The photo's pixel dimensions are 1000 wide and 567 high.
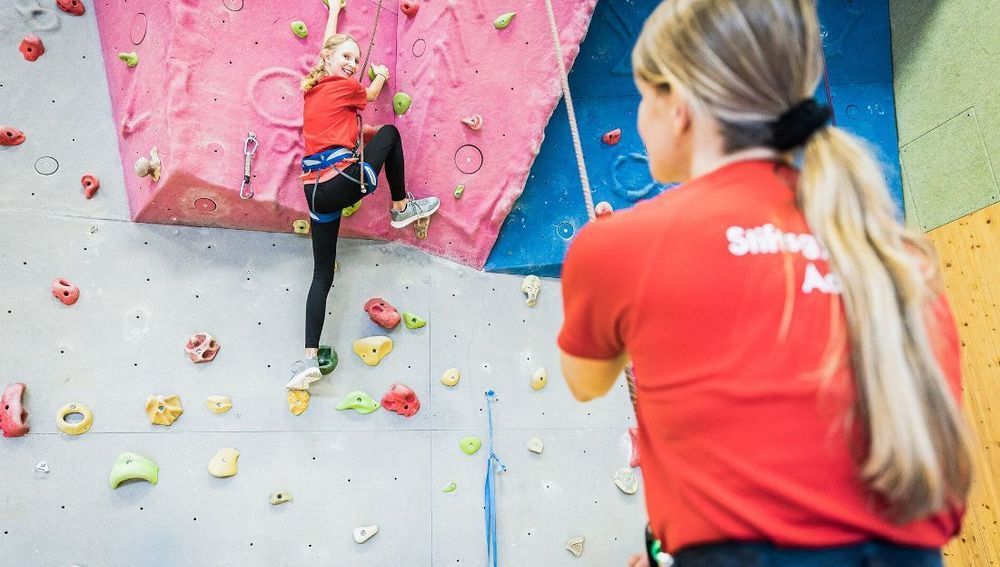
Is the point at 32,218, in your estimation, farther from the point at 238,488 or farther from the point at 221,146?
the point at 238,488

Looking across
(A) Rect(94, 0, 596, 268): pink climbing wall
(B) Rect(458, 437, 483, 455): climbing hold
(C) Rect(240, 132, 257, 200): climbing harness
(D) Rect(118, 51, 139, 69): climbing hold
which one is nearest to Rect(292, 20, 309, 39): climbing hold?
(A) Rect(94, 0, 596, 268): pink climbing wall

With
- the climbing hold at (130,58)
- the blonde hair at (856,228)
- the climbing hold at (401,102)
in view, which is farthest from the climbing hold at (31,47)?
the blonde hair at (856,228)

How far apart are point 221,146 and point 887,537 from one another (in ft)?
7.65

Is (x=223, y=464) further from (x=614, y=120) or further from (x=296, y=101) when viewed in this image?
(x=614, y=120)

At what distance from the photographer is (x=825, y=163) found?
26.2 inches

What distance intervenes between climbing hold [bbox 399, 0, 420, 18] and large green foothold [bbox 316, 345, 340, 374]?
139 centimetres

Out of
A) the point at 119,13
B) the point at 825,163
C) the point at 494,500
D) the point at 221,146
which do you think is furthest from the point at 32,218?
the point at 825,163

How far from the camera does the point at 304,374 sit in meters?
2.38

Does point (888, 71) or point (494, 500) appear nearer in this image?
point (494, 500)

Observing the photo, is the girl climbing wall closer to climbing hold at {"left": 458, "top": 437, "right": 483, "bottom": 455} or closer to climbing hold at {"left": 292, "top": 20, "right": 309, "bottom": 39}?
climbing hold at {"left": 292, "top": 20, "right": 309, "bottom": 39}

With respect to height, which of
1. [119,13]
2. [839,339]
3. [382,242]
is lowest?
[839,339]

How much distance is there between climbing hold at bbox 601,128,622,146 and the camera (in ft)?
9.57

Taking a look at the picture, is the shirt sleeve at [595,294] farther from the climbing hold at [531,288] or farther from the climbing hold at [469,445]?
the climbing hold at [531,288]

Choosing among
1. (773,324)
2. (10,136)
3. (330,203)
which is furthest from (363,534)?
(773,324)
